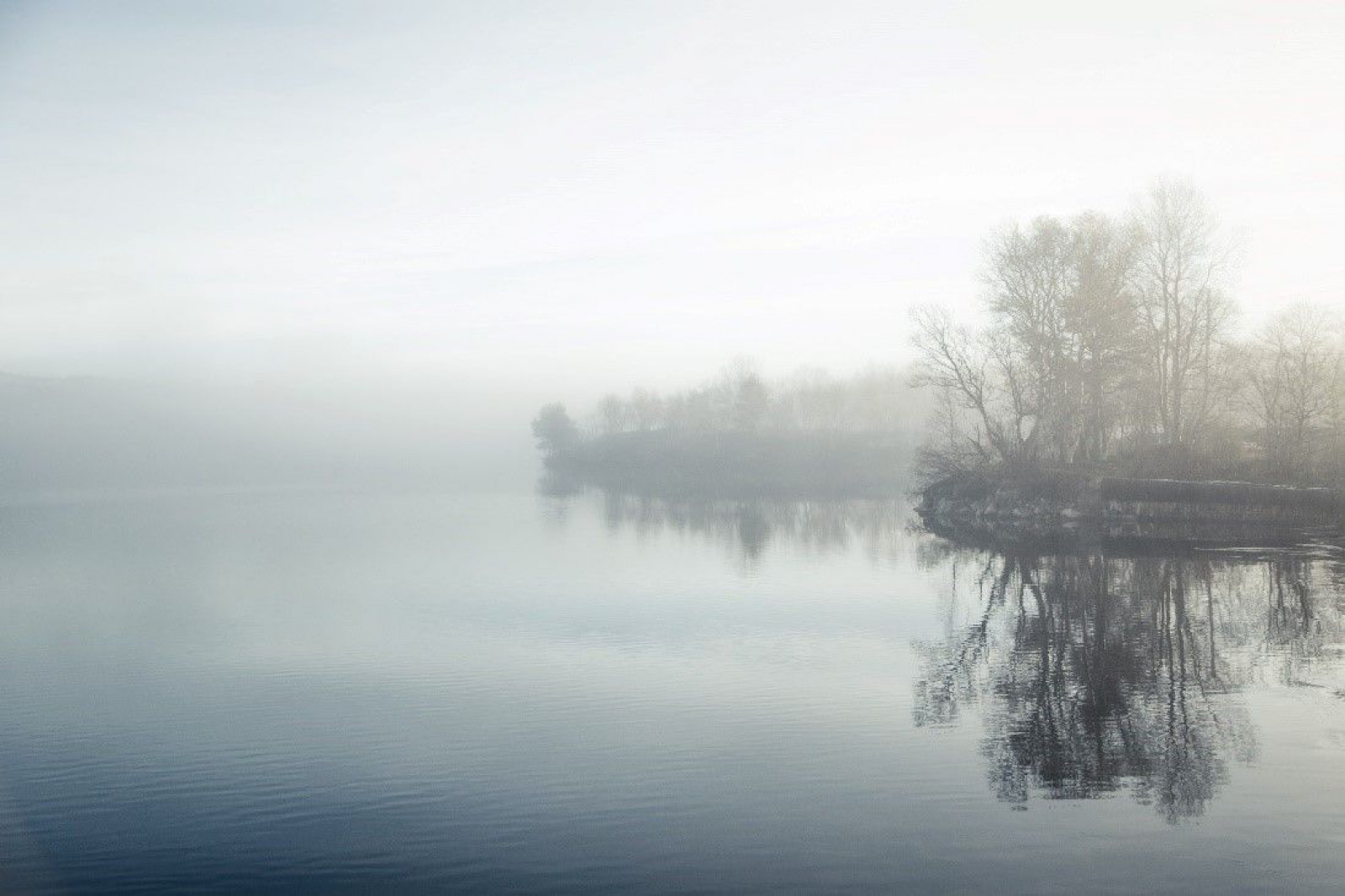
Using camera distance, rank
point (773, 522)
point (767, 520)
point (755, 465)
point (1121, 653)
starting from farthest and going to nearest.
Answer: point (755, 465), point (767, 520), point (773, 522), point (1121, 653)

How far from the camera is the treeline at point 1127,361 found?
58.5 m

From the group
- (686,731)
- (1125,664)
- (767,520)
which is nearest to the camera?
(686,731)

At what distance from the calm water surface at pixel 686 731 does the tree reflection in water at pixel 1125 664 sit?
4.4 inches

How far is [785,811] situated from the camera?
14.4 m

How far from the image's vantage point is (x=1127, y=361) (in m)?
59.0

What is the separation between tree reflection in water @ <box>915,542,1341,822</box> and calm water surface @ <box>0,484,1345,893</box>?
0.11 meters

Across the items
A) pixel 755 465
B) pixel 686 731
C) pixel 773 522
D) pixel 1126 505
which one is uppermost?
pixel 755 465

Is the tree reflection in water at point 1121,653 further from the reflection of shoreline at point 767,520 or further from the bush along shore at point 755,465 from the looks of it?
the bush along shore at point 755,465

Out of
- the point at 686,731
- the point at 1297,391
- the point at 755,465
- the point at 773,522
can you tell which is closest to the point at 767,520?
the point at 773,522

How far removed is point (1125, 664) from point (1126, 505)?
35135mm

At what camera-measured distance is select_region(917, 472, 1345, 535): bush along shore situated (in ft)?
167

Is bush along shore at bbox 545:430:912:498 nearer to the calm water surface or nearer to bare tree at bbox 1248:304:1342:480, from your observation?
bare tree at bbox 1248:304:1342:480

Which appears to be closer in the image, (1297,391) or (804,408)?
(1297,391)

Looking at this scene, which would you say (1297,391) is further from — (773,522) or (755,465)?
(755,465)
